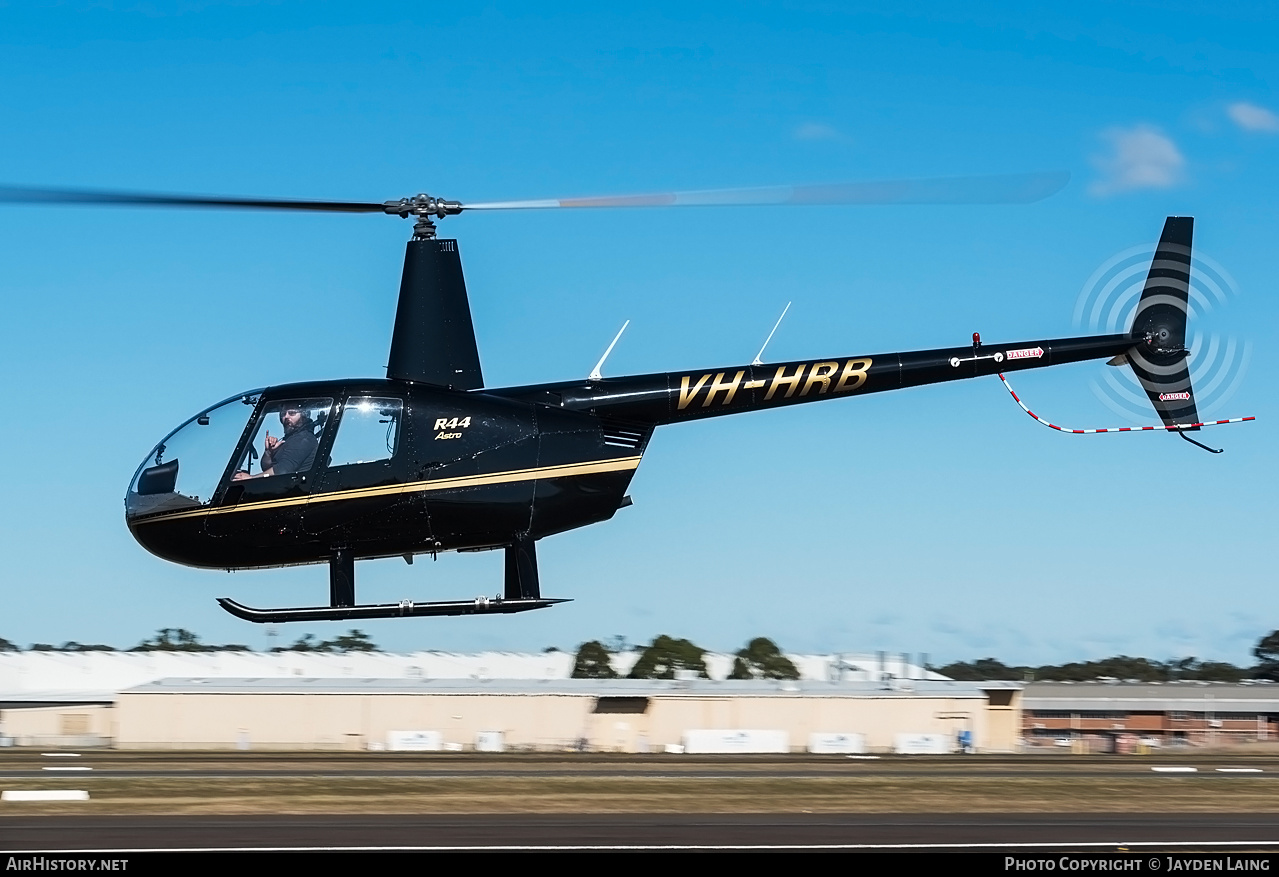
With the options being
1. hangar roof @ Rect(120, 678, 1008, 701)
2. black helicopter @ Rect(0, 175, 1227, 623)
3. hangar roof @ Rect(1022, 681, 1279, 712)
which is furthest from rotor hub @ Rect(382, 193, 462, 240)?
hangar roof @ Rect(1022, 681, 1279, 712)

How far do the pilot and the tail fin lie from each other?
39.2 feet

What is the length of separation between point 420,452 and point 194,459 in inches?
110

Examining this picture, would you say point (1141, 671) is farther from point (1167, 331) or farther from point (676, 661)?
point (1167, 331)

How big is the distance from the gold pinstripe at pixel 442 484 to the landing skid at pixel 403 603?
793 mm

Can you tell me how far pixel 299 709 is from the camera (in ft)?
163

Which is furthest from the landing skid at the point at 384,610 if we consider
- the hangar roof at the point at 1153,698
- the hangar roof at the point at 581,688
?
the hangar roof at the point at 1153,698

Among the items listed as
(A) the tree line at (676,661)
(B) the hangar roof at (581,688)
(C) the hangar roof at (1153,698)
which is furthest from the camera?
(A) the tree line at (676,661)

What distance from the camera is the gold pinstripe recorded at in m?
17.8

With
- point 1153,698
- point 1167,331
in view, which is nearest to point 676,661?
point 1153,698

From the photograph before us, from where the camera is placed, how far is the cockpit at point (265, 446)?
17.8 metres

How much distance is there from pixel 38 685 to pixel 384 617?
223 feet

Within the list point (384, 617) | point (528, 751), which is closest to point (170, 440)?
point (384, 617)

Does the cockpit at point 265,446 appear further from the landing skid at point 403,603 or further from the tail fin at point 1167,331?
the tail fin at point 1167,331

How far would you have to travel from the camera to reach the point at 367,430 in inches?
707
